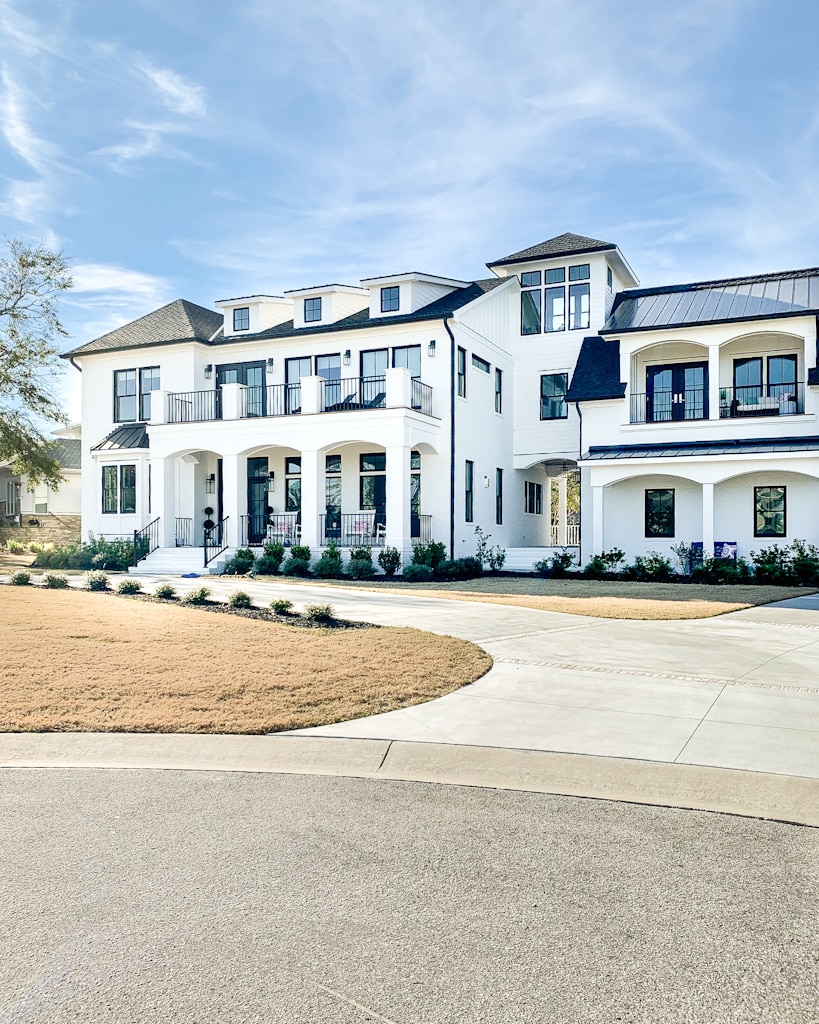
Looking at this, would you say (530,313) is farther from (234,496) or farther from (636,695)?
(636,695)

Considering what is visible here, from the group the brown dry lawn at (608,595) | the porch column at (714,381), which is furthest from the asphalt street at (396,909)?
the porch column at (714,381)

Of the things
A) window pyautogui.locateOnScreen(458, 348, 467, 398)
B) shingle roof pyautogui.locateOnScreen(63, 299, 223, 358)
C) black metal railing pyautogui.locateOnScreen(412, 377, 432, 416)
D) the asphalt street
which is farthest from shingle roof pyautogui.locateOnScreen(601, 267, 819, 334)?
the asphalt street

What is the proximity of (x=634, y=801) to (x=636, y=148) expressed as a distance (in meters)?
18.8

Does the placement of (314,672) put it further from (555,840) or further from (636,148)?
(636,148)

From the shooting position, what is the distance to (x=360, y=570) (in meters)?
23.1

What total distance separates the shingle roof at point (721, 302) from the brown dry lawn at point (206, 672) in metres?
18.5

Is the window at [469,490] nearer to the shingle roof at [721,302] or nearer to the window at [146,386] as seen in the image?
the shingle roof at [721,302]

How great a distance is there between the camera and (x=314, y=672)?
8719mm

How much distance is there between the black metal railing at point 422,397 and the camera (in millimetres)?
24938

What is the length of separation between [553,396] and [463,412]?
15.9 feet

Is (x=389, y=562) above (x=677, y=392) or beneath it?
beneath

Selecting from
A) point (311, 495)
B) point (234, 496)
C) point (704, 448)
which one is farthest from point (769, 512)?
point (234, 496)

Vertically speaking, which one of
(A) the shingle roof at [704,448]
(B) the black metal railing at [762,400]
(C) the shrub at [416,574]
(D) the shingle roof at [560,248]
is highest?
(D) the shingle roof at [560,248]

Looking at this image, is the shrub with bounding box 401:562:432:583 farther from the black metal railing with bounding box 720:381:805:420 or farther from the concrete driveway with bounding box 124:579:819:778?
the black metal railing with bounding box 720:381:805:420
